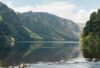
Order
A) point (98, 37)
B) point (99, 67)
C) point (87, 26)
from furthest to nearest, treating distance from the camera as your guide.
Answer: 1. point (87, 26)
2. point (98, 37)
3. point (99, 67)

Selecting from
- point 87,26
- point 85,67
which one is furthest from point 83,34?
point 85,67

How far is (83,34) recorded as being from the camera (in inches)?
7820

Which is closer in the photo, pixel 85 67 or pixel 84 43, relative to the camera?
pixel 85 67

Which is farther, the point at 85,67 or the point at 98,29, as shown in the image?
the point at 98,29

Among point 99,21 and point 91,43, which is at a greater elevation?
point 99,21

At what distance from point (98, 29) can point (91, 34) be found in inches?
191

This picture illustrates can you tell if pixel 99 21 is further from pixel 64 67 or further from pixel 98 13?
pixel 64 67

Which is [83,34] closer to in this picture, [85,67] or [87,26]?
[87,26]

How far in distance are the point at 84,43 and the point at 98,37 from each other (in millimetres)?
15397

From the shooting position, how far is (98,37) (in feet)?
605

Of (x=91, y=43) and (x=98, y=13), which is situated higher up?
(x=98, y=13)

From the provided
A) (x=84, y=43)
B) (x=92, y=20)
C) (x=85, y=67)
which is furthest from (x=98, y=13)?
(x=85, y=67)

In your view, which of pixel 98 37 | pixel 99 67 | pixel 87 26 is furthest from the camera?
pixel 87 26

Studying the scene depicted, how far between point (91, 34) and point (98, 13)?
1662 centimetres
